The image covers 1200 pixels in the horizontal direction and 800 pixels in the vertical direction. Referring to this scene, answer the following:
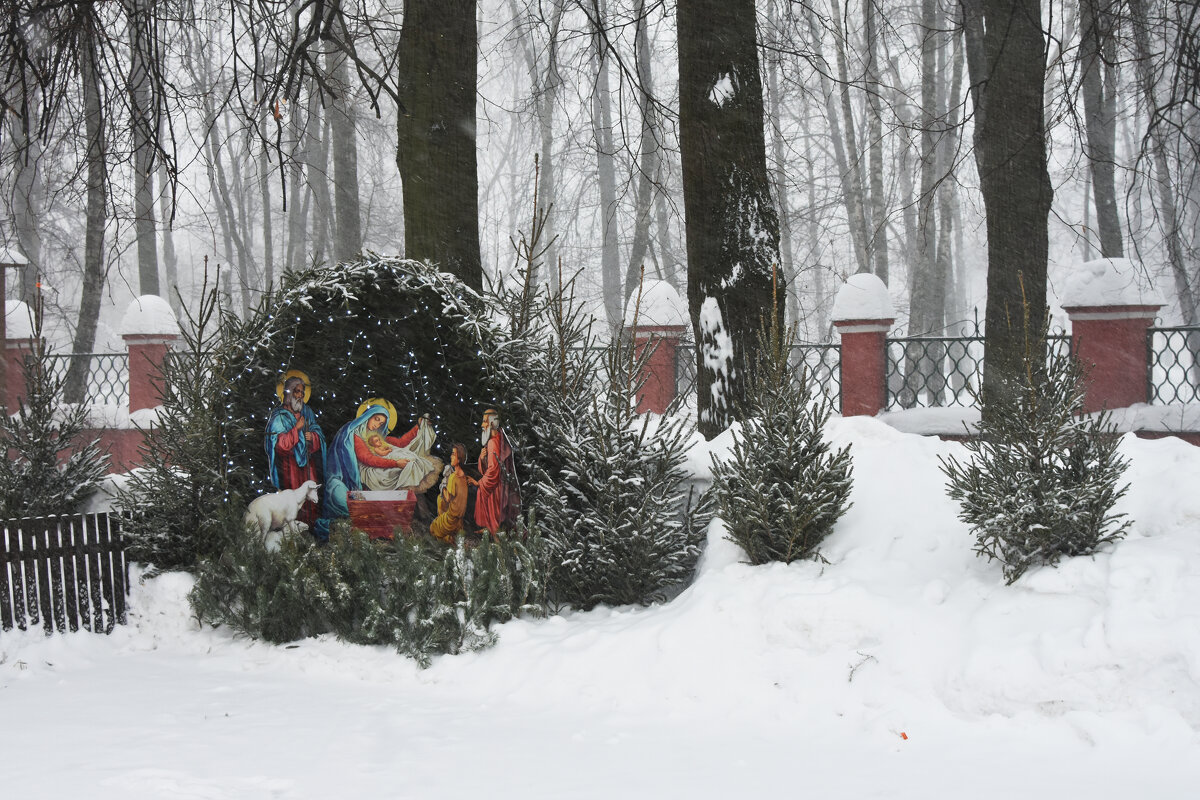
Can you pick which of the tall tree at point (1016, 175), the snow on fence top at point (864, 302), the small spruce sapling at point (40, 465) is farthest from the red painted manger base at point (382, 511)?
the snow on fence top at point (864, 302)

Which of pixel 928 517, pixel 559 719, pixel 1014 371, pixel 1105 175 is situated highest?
pixel 1105 175

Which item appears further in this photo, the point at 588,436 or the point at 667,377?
the point at 667,377

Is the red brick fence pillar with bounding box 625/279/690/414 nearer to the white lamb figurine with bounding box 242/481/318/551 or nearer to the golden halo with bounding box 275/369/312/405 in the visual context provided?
the golden halo with bounding box 275/369/312/405

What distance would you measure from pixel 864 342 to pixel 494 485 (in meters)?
6.55

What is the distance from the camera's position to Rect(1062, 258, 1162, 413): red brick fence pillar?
9.92 m

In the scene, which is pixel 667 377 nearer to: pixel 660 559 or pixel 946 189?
pixel 660 559

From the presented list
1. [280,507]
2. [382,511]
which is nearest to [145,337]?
[280,507]

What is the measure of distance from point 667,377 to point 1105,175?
33.5 ft

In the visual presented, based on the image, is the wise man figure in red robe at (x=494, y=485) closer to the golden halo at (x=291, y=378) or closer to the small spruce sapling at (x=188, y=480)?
the golden halo at (x=291, y=378)

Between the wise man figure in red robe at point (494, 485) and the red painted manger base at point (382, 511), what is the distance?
1.61 feet

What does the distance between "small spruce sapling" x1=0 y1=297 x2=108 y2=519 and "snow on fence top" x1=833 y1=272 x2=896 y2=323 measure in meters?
8.02

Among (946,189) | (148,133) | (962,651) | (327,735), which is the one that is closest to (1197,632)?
(962,651)

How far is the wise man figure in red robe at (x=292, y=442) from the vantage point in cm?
656

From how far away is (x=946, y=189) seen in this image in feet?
75.2
